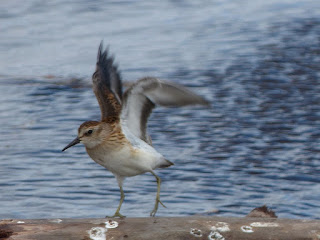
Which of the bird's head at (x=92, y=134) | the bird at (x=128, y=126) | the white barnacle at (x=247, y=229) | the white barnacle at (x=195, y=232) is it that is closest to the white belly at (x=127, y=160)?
the bird at (x=128, y=126)

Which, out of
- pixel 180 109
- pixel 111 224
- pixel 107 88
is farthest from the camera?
pixel 180 109

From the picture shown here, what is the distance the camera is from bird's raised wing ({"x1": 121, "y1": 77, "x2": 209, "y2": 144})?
5.24 metres

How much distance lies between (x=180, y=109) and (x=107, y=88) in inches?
143

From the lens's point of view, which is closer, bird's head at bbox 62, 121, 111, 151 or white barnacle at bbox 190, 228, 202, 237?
white barnacle at bbox 190, 228, 202, 237

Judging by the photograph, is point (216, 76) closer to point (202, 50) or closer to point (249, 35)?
point (202, 50)

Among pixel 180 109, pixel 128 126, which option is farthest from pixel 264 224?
pixel 180 109

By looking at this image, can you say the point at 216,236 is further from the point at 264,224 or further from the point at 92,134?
the point at 92,134

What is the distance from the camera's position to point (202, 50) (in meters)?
11.4

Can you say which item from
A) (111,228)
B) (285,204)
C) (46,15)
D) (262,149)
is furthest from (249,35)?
(111,228)

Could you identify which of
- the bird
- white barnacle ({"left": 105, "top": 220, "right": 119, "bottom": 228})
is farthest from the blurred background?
white barnacle ({"left": 105, "top": 220, "right": 119, "bottom": 228})

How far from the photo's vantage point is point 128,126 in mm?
5637

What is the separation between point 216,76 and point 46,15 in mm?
3885

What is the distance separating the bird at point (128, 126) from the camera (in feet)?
17.4

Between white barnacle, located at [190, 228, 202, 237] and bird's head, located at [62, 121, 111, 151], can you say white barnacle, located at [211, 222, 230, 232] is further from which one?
bird's head, located at [62, 121, 111, 151]
